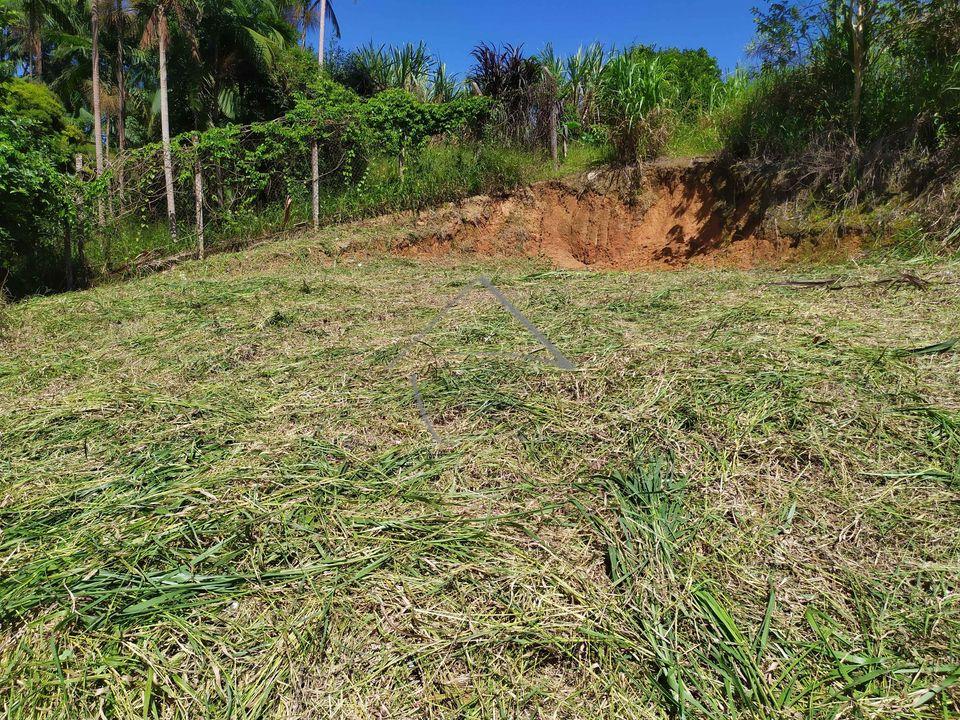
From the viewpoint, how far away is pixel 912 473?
1811mm

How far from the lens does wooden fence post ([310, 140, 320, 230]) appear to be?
8.95m

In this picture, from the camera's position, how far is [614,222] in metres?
8.90

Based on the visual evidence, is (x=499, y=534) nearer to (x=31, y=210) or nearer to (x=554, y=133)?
Result: (x=31, y=210)

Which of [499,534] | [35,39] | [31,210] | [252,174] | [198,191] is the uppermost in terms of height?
[35,39]

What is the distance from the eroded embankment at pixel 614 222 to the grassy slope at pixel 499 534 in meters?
5.13

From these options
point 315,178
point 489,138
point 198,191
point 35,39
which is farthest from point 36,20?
point 489,138

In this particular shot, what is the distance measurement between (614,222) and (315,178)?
190 inches

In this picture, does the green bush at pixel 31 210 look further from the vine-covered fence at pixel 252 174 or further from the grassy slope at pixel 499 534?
the grassy slope at pixel 499 534

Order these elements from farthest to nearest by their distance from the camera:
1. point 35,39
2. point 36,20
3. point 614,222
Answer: point 35,39 → point 36,20 → point 614,222

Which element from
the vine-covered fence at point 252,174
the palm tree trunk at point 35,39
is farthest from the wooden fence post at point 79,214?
the palm tree trunk at point 35,39

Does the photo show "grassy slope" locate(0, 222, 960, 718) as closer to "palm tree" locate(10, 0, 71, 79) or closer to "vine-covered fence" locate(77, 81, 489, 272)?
"vine-covered fence" locate(77, 81, 489, 272)

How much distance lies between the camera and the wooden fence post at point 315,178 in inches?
352

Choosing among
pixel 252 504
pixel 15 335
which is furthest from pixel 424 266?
pixel 252 504

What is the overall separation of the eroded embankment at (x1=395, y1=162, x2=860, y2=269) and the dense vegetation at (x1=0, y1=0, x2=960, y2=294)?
15.7 inches
